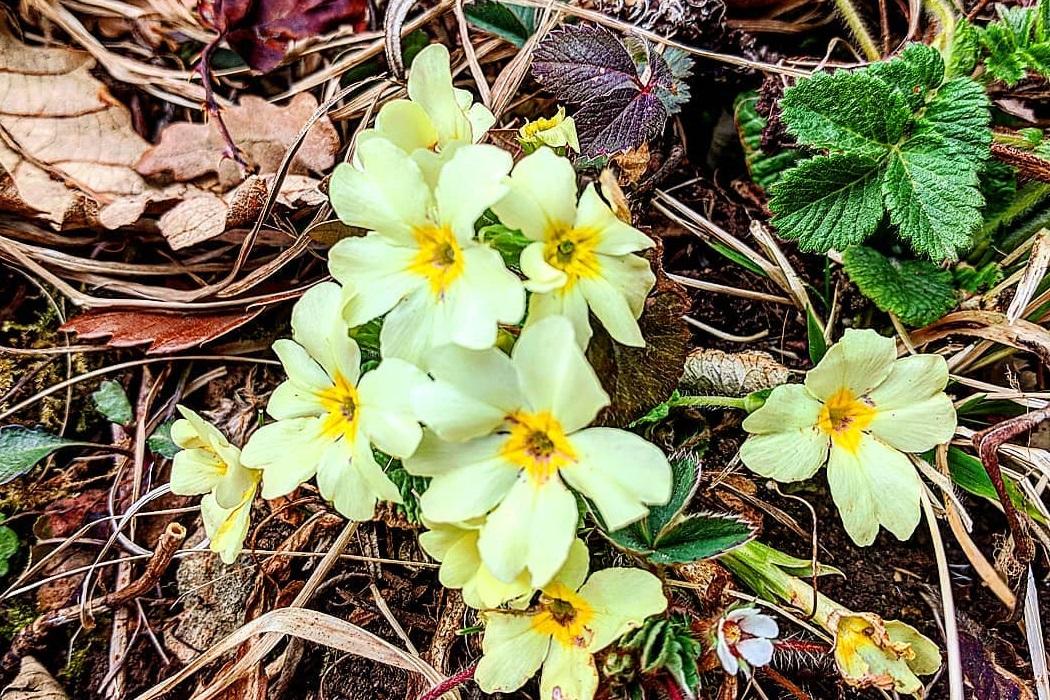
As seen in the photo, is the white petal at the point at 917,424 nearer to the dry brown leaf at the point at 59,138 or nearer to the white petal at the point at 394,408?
the white petal at the point at 394,408

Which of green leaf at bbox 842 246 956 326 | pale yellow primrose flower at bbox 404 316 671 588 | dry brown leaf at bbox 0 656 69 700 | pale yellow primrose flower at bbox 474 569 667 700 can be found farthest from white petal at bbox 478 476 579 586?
dry brown leaf at bbox 0 656 69 700

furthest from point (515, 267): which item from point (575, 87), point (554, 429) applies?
point (575, 87)

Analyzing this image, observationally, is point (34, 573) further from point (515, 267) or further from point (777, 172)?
point (777, 172)

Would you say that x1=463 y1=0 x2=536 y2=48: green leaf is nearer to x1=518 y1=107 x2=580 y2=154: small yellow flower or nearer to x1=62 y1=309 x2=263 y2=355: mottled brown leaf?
x1=518 y1=107 x2=580 y2=154: small yellow flower

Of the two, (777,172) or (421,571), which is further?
(777,172)

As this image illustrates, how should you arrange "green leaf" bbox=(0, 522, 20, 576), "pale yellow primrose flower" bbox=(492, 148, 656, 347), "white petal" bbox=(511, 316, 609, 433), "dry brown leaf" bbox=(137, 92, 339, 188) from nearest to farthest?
1. "white petal" bbox=(511, 316, 609, 433)
2. "pale yellow primrose flower" bbox=(492, 148, 656, 347)
3. "green leaf" bbox=(0, 522, 20, 576)
4. "dry brown leaf" bbox=(137, 92, 339, 188)
